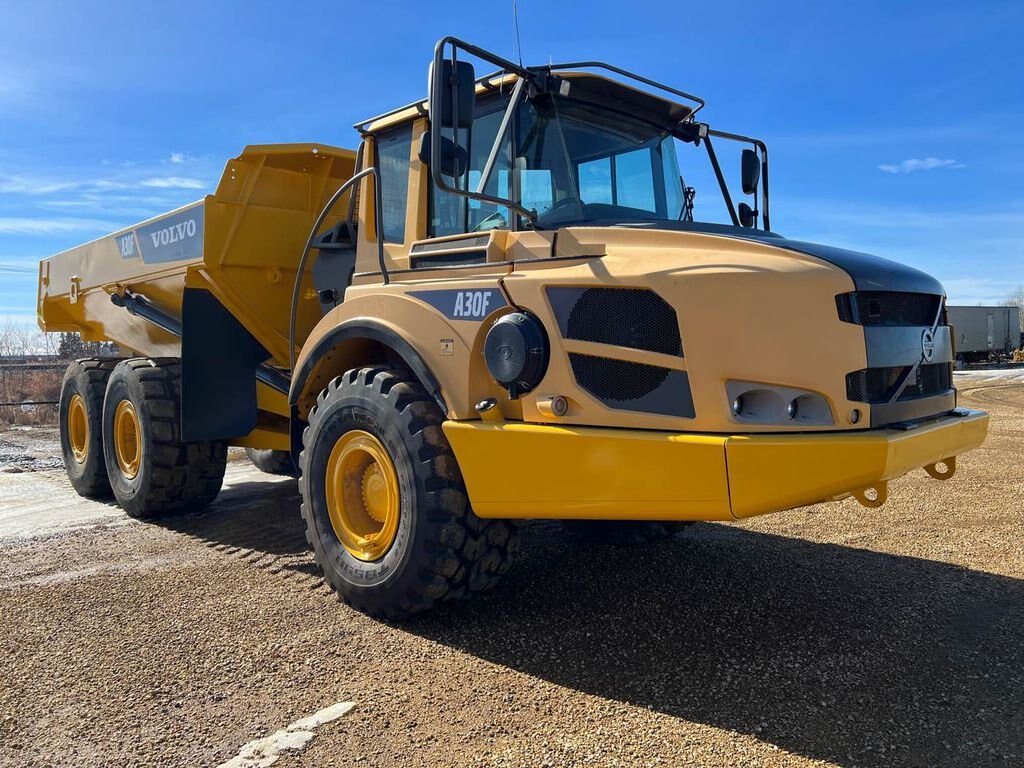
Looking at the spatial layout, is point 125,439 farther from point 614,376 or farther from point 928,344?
point 928,344

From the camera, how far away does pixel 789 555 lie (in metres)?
5.27

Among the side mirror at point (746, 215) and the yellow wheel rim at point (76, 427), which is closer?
the side mirror at point (746, 215)

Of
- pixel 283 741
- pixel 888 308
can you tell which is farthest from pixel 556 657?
pixel 888 308

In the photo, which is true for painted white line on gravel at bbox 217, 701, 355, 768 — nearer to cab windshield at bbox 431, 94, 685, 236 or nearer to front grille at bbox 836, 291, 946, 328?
cab windshield at bbox 431, 94, 685, 236

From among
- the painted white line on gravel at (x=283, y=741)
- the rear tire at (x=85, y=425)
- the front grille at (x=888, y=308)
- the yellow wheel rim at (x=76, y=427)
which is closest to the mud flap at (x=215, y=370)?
the rear tire at (x=85, y=425)

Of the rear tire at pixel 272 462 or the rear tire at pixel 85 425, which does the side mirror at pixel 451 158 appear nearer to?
the rear tire at pixel 85 425

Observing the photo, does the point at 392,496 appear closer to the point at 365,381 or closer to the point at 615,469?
the point at 365,381

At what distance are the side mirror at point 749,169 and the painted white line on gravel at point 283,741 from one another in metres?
3.82

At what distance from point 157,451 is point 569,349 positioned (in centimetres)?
435

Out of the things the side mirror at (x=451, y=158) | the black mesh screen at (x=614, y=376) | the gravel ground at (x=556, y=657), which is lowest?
the gravel ground at (x=556, y=657)

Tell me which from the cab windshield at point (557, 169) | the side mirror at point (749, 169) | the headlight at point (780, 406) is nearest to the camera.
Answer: the headlight at point (780, 406)

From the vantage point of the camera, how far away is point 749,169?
516 centimetres

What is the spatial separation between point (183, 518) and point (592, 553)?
3.66 m

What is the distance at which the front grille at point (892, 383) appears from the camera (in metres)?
3.25
